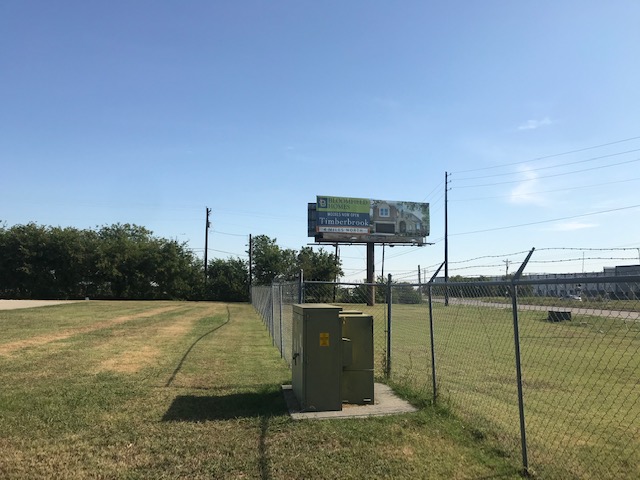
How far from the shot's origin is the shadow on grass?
19.7 feet

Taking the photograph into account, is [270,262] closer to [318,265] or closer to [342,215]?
[318,265]

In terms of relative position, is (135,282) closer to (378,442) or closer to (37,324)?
(37,324)

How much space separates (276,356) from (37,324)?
1021 cm

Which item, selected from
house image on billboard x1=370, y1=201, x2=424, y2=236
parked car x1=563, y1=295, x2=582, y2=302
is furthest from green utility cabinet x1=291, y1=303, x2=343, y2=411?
house image on billboard x1=370, y1=201, x2=424, y2=236

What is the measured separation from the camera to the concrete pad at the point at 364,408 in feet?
19.7

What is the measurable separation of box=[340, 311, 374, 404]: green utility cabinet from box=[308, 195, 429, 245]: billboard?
1575 inches

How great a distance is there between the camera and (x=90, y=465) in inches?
176

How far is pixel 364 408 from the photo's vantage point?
6.36 m

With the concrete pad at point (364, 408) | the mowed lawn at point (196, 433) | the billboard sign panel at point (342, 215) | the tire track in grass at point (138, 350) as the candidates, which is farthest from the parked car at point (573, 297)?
the billboard sign panel at point (342, 215)

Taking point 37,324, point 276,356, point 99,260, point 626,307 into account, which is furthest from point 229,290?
point 626,307

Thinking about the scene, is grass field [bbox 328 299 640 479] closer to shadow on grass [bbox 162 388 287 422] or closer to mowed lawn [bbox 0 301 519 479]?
mowed lawn [bbox 0 301 519 479]

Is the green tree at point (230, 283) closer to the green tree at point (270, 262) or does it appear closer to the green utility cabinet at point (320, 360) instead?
the green tree at point (270, 262)

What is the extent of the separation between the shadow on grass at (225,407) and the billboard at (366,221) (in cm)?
3983

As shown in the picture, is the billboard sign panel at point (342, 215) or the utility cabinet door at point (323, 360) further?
the billboard sign panel at point (342, 215)
